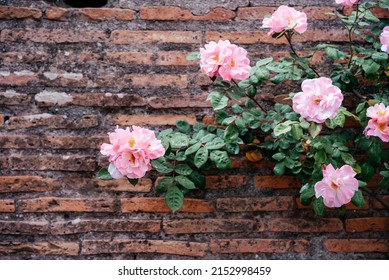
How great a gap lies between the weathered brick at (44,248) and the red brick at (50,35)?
906 mm

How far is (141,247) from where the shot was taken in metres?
1.93

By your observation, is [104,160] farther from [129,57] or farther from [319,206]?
[319,206]

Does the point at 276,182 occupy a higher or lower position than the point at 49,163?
lower

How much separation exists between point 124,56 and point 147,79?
5.9 inches

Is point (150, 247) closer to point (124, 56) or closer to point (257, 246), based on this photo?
point (257, 246)

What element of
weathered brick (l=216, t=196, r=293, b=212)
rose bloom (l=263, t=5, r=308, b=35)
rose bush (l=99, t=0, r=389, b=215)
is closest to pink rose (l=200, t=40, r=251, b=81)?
rose bush (l=99, t=0, r=389, b=215)

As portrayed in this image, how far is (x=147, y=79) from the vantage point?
6.49ft

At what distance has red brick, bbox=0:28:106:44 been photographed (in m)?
1.96

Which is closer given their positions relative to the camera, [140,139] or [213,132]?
[140,139]

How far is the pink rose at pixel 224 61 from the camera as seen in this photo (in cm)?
168

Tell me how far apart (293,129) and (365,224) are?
2.09 ft

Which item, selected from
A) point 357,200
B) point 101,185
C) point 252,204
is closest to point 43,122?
point 101,185

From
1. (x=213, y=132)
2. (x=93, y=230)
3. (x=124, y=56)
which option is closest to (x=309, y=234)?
(x=213, y=132)

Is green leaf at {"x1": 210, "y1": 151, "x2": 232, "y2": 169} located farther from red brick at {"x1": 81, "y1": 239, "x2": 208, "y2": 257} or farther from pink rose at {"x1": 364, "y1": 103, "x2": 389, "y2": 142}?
pink rose at {"x1": 364, "y1": 103, "x2": 389, "y2": 142}
